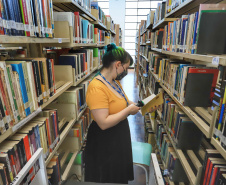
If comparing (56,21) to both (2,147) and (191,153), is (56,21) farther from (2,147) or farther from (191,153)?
(191,153)

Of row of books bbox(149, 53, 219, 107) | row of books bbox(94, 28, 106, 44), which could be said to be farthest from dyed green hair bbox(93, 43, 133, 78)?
row of books bbox(94, 28, 106, 44)

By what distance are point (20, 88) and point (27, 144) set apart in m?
0.32

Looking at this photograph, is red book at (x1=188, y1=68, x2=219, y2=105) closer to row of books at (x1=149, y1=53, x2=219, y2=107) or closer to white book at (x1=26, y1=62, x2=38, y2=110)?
row of books at (x1=149, y1=53, x2=219, y2=107)

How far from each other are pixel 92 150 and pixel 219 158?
110 cm

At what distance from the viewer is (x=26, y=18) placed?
0.89 m

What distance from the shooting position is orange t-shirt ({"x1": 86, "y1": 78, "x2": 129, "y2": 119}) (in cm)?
126

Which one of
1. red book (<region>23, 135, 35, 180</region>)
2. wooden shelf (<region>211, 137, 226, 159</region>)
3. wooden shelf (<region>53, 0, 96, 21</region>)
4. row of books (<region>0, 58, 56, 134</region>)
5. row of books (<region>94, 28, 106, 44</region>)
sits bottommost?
red book (<region>23, 135, 35, 180</region>)

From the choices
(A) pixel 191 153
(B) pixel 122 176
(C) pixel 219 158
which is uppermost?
(C) pixel 219 158

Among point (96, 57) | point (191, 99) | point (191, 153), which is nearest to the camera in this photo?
point (191, 99)

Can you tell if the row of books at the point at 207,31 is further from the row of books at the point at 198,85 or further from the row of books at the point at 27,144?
the row of books at the point at 27,144

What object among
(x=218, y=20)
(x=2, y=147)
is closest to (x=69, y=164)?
(x=2, y=147)

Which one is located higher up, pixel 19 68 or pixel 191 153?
pixel 19 68

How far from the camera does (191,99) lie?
1.25m

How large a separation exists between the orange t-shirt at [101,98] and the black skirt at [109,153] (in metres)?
0.24
